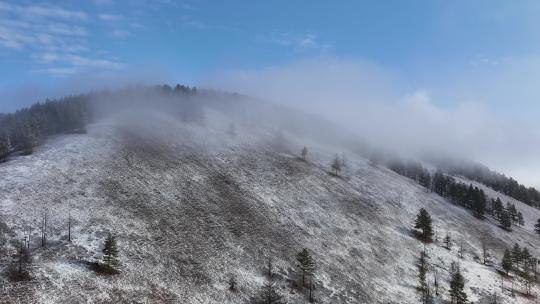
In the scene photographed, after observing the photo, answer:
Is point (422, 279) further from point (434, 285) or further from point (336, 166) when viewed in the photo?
point (336, 166)

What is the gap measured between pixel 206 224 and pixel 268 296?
21.9 metres

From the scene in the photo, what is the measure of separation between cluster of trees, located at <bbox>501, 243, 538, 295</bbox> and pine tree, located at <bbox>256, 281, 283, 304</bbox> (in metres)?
59.6

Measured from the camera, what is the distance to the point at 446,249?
98375 mm

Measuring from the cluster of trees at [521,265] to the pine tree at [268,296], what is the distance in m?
59.6

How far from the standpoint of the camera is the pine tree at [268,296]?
5978cm

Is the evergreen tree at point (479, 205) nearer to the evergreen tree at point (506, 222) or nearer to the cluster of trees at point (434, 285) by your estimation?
the evergreen tree at point (506, 222)

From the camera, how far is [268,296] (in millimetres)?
60094

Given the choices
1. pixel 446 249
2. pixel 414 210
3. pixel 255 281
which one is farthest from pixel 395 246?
pixel 255 281

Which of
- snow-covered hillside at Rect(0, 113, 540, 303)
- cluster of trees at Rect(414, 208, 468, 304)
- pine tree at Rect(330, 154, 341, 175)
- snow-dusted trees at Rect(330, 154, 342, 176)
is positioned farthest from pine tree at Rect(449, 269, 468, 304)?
pine tree at Rect(330, 154, 341, 175)

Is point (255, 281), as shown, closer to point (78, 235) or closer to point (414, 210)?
point (78, 235)

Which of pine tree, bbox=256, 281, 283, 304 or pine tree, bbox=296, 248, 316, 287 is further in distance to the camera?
pine tree, bbox=296, 248, 316, 287

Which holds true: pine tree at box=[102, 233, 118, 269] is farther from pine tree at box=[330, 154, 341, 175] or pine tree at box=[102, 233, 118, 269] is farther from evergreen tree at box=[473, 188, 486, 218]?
evergreen tree at box=[473, 188, 486, 218]

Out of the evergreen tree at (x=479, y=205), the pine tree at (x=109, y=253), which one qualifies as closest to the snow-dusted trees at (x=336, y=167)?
the evergreen tree at (x=479, y=205)

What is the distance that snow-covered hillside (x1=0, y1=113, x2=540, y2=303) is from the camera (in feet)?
182
